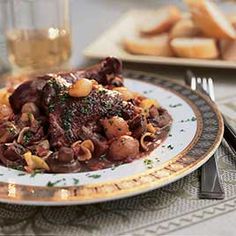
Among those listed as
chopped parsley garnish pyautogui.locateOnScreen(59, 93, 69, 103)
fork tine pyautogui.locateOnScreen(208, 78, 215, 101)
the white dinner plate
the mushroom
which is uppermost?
chopped parsley garnish pyautogui.locateOnScreen(59, 93, 69, 103)

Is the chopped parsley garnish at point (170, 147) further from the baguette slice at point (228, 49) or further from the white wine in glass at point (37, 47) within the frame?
the white wine in glass at point (37, 47)

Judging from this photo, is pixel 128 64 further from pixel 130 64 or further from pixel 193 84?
pixel 193 84

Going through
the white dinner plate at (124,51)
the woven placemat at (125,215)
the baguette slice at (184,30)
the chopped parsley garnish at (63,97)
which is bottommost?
the woven placemat at (125,215)

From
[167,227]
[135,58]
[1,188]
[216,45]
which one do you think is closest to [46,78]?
[1,188]

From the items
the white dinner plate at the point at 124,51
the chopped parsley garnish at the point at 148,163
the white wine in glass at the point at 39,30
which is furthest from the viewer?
the white wine in glass at the point at 39,30

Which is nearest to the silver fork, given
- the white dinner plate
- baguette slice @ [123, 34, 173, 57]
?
the white dinner plate

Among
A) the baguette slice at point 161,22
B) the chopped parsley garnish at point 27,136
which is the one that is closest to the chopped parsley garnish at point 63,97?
the chopped parsley garnish at point 27,136

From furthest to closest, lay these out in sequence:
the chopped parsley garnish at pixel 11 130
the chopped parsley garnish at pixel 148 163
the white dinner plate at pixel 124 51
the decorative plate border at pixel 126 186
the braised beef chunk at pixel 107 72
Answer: the white dinner plate at pixel 124 51 < the braised beef chunk at pixel 107 72 < the chopped parsley garnish at pixel 11 130 < the chopped parsley garnish at pixel 148 163 < the decorative plate border at pixel 126 186

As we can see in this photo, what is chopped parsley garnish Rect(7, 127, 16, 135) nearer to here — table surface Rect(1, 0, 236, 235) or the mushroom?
the mushroom
